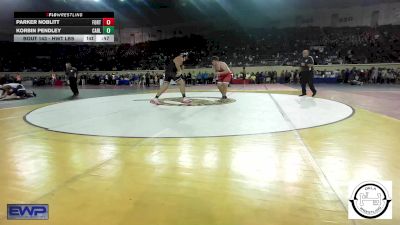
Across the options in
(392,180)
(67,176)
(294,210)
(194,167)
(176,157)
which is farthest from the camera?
(176,157)

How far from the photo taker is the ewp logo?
2.08 metres

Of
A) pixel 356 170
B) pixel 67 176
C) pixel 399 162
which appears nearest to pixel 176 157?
pixel 67 176

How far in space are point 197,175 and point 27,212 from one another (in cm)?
134

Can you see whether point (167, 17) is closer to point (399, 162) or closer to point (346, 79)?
point (346, 79)

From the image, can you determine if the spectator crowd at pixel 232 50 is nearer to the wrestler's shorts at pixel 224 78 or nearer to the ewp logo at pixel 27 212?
the wrestler's shorts at pixel 224 78

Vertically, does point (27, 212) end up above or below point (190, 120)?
below

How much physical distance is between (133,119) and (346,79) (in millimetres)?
16863

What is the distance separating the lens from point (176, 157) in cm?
337
